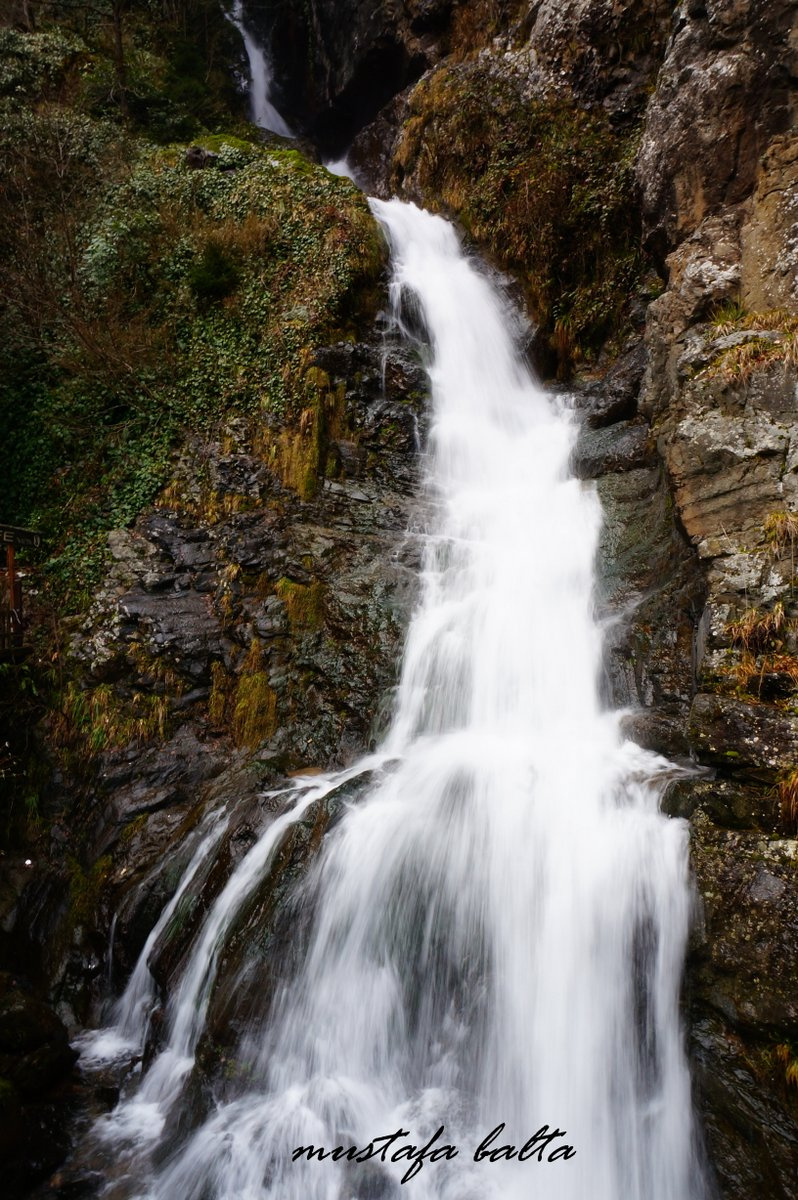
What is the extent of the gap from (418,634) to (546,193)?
30.8ft

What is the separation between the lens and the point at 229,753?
24.2 feet

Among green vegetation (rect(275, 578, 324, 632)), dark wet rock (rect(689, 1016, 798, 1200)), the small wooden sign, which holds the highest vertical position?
the small wooden sign

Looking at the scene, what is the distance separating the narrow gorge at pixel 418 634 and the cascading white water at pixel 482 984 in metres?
0.03

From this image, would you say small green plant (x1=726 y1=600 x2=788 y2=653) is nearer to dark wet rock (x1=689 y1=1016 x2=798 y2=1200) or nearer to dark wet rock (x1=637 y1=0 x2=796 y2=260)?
dark wet rock (x1=689 y1=1016 x2=798 y2=1200)

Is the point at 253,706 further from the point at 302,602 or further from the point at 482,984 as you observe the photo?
the point at 482,984

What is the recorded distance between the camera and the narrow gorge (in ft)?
13.4

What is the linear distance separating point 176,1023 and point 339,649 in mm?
3945

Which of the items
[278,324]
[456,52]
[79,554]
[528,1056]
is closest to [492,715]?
[528,1056]

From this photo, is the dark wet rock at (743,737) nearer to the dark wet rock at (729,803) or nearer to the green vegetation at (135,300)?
the dark wet rock at (729,803)

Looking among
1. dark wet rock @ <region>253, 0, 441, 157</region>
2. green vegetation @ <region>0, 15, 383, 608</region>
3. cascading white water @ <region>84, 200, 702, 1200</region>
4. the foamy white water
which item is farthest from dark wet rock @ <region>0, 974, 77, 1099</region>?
dark wet rock @ <region>253, 0, 441, 157</region>

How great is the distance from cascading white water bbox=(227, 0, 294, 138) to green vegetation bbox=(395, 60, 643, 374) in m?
10.2

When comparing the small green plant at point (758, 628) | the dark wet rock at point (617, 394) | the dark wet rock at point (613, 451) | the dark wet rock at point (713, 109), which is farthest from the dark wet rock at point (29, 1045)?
the dark wet rock at point (713, 109)

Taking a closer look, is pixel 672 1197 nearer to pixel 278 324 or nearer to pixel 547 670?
pixel 547 670

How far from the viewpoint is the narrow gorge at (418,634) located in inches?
161
